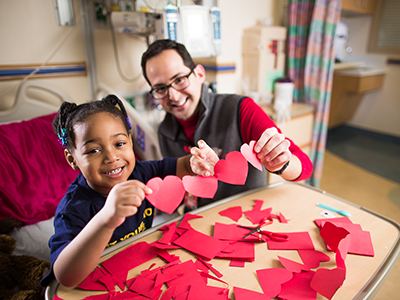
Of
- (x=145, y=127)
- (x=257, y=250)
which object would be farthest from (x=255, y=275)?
(x=145, y=127)

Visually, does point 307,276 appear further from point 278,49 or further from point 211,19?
point 278,49

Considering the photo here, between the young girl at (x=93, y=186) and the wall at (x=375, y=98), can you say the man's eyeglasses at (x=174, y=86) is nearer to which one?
the young girl at (x=93, y=186)

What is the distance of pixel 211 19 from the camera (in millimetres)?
1843

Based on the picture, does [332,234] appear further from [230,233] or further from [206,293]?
[206,293]

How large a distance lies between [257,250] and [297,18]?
258 centimetres

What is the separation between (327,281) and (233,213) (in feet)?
1.33

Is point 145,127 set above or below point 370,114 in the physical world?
above

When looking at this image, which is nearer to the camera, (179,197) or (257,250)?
(179,197)

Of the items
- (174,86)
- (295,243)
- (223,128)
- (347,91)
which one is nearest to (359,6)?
(347,91)

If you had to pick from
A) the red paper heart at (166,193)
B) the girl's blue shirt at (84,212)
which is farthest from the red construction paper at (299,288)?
the girl's blue shirt at (84,212)

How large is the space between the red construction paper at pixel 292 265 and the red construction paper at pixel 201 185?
0.97ft

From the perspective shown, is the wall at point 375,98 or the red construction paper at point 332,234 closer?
the red construction paper at point 332,234

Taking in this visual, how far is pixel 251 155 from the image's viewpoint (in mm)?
826

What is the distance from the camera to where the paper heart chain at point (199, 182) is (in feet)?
2.28
